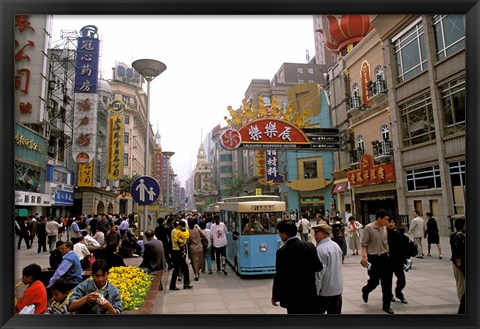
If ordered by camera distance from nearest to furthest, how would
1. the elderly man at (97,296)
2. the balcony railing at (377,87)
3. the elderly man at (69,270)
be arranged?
1. the elderly man at (97,296)
2. the elderly man at (69,270)
3. the balcony railing at (377,87)

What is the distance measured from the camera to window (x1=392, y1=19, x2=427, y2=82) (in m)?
18.2

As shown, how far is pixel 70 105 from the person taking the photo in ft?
96.2

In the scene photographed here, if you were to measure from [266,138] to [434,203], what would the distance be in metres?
10.2

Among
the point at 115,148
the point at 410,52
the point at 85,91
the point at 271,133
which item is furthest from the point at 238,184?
the point at 410,52

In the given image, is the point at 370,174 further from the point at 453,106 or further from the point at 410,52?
the point at 453,106

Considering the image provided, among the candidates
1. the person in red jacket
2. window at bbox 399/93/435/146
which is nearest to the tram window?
the person in red jacket

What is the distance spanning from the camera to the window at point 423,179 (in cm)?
1830

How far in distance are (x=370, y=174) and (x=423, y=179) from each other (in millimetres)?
5611

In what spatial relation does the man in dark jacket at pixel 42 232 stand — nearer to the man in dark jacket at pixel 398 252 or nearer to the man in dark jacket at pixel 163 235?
the man in dark jacket at pixel 163 235

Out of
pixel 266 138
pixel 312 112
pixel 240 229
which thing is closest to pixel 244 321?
pixel 240 229

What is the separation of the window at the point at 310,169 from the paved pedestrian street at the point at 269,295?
31.9m

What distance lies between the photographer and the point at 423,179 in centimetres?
1948

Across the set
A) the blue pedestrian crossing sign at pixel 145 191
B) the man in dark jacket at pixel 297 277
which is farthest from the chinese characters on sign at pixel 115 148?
the man in dark jacket at pixel 297 277

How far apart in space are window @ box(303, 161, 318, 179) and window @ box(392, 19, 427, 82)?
904 inches
